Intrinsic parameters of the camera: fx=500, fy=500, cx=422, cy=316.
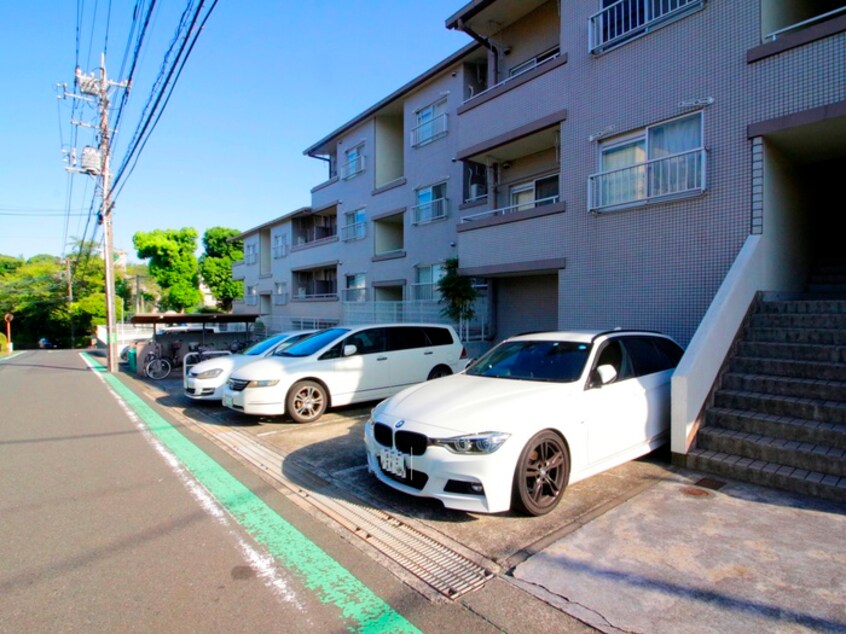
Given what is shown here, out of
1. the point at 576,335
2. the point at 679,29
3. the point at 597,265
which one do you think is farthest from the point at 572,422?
the point at 679,29

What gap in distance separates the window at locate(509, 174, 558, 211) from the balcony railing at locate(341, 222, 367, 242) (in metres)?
9.01

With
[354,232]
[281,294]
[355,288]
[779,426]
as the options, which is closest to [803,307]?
[779,426]

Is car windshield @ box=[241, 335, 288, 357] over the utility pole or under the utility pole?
under

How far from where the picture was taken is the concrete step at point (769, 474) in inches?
170

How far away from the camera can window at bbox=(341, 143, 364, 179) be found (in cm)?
2114

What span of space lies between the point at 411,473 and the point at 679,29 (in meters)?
8.38

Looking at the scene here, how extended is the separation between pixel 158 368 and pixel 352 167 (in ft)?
38.0

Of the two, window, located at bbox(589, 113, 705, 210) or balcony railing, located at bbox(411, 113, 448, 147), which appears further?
balcony railing, located at bbox(411, 113, 448, 147)

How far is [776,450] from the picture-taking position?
15.9 ft

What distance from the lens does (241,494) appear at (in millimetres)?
4887

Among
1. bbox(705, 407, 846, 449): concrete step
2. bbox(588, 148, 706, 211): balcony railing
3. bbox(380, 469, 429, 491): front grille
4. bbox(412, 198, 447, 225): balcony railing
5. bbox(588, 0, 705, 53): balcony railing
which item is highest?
bbox(588, 0, 705, 53): balcony railing

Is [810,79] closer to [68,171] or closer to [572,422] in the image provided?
[572,422]

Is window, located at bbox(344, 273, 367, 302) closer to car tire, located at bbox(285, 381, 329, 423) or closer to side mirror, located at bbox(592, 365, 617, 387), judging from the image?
car tire, located at bbox(285, 381, 329, 423)

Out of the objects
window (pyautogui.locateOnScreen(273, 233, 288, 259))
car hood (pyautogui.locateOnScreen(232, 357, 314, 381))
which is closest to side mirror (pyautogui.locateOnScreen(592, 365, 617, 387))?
car hood (pyautogui.locateOnScreen(232, 357, 314, 381))
